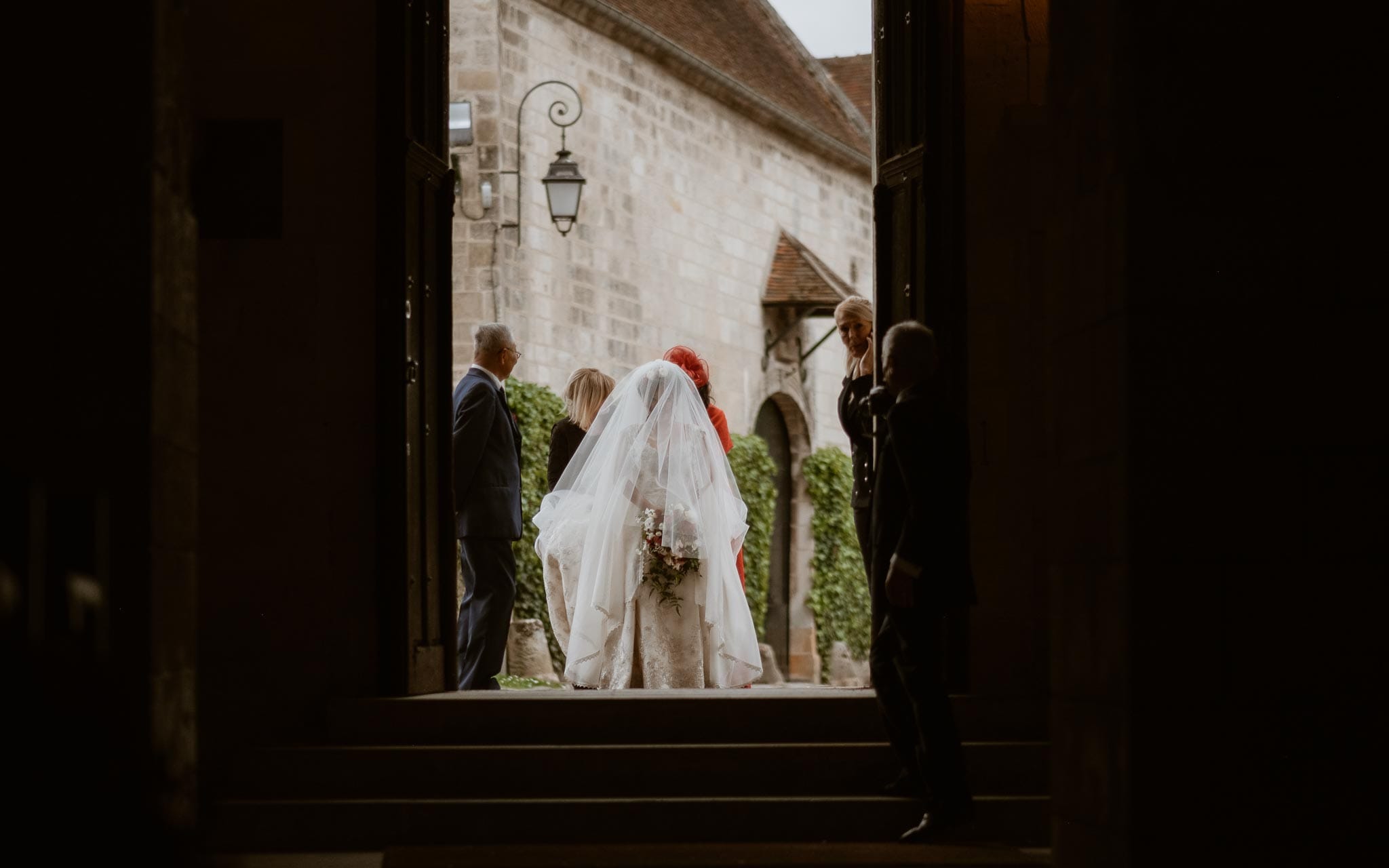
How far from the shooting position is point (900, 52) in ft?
25.3

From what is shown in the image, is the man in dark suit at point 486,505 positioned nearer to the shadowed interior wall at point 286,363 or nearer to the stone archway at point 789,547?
the shadowed interior wall at point 286,363

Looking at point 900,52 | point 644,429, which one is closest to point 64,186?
point 900,52

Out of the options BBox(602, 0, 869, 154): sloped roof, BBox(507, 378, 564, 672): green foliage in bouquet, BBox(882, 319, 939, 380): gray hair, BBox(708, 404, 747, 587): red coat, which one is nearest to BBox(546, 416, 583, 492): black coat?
BBox(708, 404, 747, 587): red coat

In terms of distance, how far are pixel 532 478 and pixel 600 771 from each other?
7.72 m

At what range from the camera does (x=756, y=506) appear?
18.8 m

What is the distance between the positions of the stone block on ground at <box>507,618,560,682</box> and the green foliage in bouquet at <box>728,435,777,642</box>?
4.82 meters

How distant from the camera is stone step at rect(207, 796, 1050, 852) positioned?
6.13 m

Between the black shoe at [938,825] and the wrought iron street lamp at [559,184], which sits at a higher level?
the wrought iron street lamp at [559,184]

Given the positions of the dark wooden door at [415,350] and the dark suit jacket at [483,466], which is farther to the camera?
the dark suit jacket at [483,466]

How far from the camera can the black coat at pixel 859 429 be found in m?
6.69

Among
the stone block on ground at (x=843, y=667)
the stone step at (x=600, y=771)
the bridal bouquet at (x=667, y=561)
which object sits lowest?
the stone block on ground at (x=843, y=667)

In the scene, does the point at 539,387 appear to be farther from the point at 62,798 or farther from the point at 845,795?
the point at 62,798

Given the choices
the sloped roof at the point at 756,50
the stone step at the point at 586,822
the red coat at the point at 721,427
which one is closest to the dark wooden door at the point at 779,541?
the sloped roof at the point at 756,50

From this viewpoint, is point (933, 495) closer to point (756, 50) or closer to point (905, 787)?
point (905, 787)
